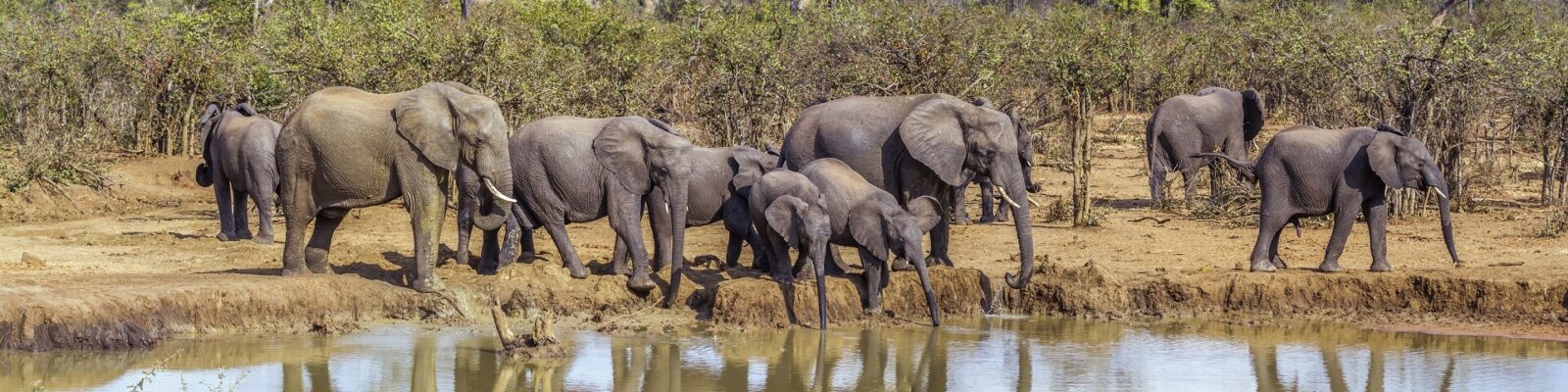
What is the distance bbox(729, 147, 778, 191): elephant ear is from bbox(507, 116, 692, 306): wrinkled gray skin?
0.49m

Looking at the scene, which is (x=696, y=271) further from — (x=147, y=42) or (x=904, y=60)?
(x=147, y=42)

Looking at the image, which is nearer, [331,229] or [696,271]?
[331,229]

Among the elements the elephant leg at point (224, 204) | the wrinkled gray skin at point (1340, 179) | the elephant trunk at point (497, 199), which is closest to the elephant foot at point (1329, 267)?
the wrinkled gray skin at point (1340, 179)

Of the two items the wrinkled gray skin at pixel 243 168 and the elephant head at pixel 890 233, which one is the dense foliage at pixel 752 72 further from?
the elephant head at pixel 890 233

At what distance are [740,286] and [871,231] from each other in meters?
1.13

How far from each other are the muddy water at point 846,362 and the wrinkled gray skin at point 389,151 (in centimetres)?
100

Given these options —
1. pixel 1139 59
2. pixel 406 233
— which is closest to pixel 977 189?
pixel 1139 59

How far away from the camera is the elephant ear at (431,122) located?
13.2 metres

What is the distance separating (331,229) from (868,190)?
4225 millimetres

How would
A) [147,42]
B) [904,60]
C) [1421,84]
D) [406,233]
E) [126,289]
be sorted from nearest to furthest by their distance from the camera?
[126,289], [406,233], [1421,84], [904,60], [147,42]

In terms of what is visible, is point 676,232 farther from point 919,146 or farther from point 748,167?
point 919,146

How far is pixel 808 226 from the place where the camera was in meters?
13.4

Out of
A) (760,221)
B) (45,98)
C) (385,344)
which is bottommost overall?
(385,344)

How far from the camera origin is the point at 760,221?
1412 centimetres
